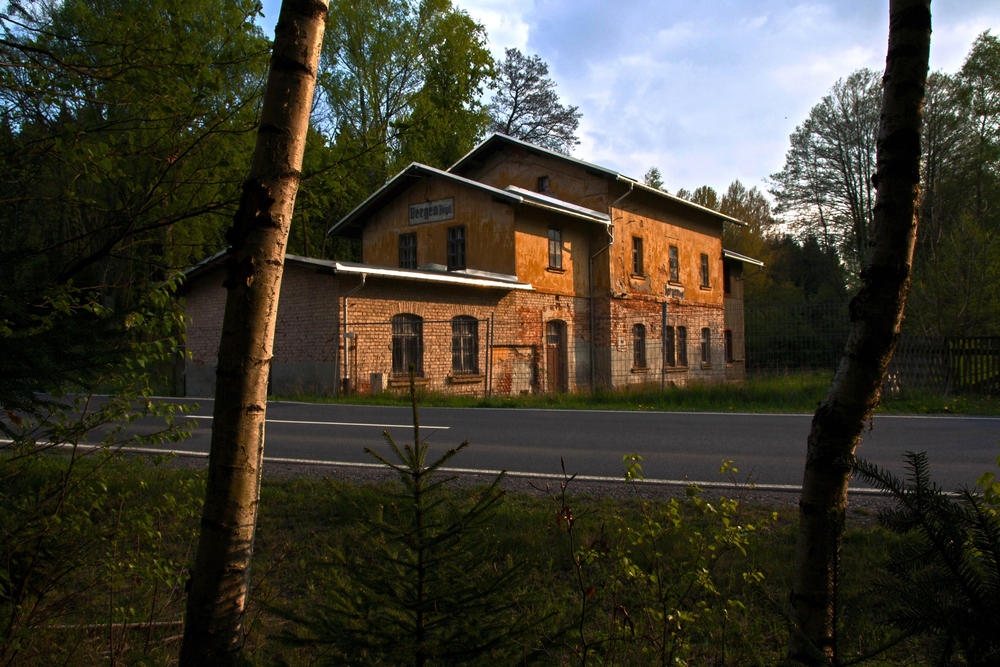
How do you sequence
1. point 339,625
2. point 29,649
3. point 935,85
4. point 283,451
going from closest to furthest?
point 339,625 < point 29,649 < point 283,451 < point 935,85

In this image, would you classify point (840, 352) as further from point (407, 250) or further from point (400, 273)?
point (407, 250)

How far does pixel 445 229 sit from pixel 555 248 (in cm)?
369

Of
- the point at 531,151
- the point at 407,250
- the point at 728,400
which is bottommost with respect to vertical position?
the point at 728,400

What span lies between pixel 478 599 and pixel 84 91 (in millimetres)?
3185

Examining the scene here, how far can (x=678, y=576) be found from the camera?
412 cm

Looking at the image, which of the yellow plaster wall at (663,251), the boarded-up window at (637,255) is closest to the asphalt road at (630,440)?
the yellow plaster wall at (663,251)

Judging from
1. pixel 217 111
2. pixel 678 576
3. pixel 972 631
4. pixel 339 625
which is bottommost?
pixel 678 576

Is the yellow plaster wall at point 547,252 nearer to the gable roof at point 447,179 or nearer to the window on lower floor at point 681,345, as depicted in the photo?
the gable roof at point 447,179

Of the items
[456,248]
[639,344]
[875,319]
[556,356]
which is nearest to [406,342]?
[456,248]

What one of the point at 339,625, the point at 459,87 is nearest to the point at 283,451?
the point at 339,625

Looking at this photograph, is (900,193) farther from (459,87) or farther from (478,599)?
(459,87)

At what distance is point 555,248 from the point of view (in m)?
24.5

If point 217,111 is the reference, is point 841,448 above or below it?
below

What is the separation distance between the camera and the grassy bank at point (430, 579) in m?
2.21
